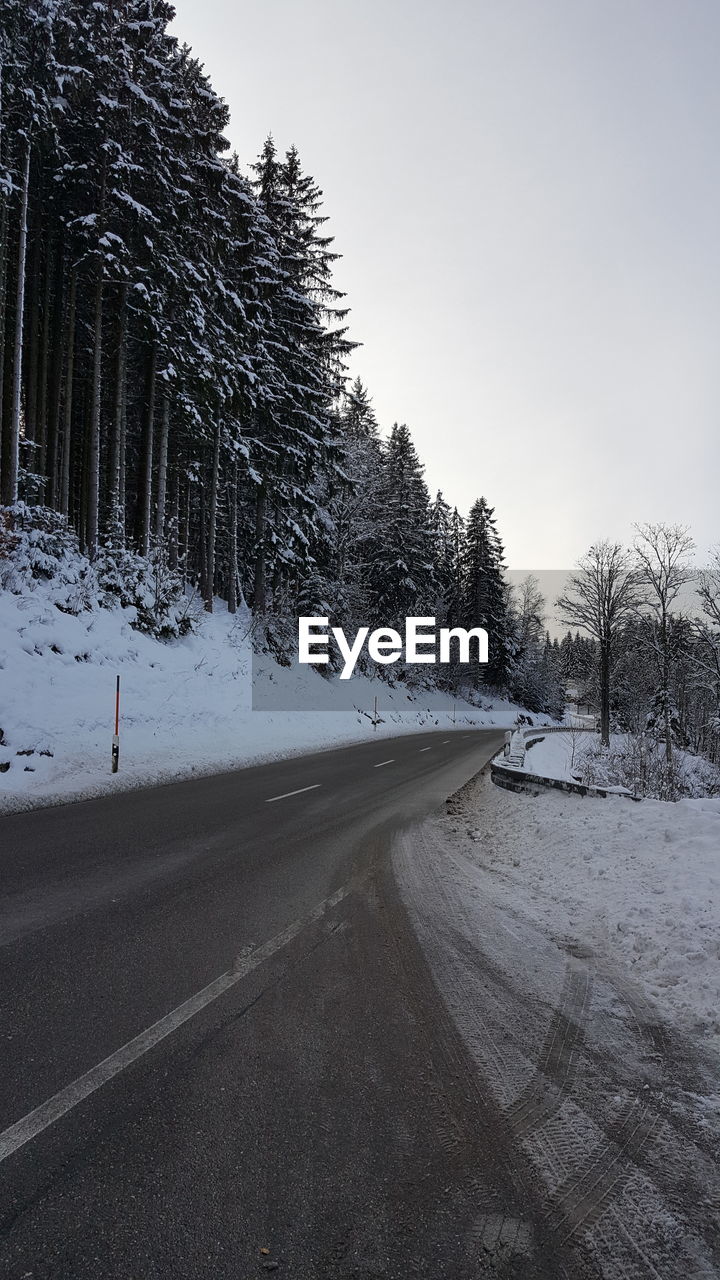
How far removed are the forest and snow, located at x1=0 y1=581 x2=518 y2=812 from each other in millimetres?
1872

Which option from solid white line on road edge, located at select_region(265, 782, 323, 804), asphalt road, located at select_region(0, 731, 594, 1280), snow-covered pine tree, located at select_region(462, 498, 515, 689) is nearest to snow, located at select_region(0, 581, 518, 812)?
solid white line on road edge, located at select_region(265, 782, 323, 804)

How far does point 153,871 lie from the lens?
5.95 meters

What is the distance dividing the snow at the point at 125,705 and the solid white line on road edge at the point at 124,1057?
20.1 ft

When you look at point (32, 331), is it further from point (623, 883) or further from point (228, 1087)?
point (228, 1087)

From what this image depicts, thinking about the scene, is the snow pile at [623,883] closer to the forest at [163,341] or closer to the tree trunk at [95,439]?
the forest at [163,341]

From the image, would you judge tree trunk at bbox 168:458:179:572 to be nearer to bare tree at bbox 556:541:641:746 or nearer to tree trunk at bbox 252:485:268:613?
tree trunk at bbox 252:485:268:613

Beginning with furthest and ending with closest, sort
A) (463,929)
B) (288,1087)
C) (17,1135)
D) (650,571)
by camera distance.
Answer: (650,571), (463,929), (288,1087), (17,1135)

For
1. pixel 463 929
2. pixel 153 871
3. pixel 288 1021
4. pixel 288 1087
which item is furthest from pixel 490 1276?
pixel 153 871

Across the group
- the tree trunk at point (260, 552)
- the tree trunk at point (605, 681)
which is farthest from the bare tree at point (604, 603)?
the tree trunk at point (260, 552)

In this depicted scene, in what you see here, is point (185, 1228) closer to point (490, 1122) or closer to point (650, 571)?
point (490, 1122)

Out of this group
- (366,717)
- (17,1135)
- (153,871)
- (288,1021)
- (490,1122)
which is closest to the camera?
(17,1135)

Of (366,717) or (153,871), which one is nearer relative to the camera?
(153,871)

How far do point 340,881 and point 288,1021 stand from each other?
8.91 feet

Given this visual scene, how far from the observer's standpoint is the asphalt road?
195 cm
